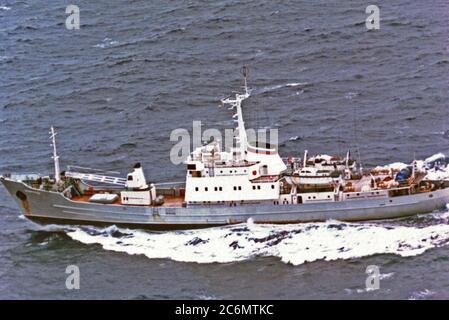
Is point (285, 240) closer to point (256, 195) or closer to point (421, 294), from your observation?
point (256, 195)

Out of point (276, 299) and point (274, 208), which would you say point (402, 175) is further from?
point (276, 299)

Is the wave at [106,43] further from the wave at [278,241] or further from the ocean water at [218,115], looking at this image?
the wave at [278,241]

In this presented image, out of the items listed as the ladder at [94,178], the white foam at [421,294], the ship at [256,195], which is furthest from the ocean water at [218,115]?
the ladder at [94,178]

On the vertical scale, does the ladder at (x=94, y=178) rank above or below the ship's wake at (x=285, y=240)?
above

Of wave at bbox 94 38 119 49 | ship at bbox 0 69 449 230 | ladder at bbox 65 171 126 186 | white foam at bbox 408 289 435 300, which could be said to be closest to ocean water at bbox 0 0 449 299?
white foam at bbox 408 289 435 300

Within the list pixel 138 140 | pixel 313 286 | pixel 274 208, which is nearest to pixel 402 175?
pixel 274 208
